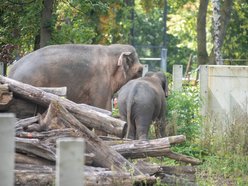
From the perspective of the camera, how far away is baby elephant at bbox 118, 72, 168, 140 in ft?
52.1

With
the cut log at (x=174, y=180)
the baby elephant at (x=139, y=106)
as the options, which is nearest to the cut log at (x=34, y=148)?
the cut log at (x=174, y=180)

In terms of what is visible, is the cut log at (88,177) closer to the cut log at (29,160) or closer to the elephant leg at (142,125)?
the cut log at (29,160)

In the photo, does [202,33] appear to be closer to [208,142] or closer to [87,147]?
[208,142]

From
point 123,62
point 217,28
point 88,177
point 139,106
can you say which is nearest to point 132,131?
point 139,106

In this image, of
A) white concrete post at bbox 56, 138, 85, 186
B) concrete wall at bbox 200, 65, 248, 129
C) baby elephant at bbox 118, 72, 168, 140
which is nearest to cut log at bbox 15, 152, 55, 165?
white concrete post at bbox 56, 138, 85, 186

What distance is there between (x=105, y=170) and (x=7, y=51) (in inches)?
469

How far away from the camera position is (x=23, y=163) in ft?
32.2

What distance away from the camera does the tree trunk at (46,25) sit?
20.5 metres

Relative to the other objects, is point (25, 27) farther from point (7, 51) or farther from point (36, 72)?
point (36, 72)

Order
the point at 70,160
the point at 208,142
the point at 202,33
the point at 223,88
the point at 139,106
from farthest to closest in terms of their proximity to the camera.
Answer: the point at 202,33 → the point at 223,88 → the point at 139,106 → the point at 208,142 → the point at 70,160

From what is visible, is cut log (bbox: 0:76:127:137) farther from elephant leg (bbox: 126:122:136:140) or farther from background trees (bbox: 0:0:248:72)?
background trees (bbox: 0:0:248:72)

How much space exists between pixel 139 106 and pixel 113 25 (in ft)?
55.0

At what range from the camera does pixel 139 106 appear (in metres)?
15.9

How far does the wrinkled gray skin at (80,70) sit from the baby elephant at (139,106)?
1.03 ft
